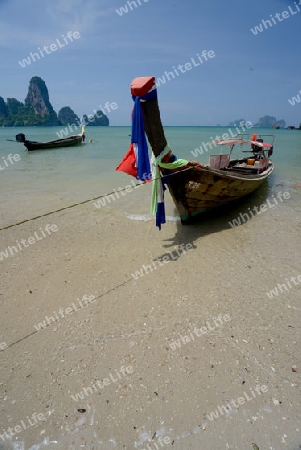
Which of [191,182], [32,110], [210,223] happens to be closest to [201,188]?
[191,182]

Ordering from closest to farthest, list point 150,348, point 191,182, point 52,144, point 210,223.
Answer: point 150,348, point 191,182, point 210,223, point 52,144

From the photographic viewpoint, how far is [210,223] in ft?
25.8

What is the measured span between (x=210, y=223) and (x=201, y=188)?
1.33 meters

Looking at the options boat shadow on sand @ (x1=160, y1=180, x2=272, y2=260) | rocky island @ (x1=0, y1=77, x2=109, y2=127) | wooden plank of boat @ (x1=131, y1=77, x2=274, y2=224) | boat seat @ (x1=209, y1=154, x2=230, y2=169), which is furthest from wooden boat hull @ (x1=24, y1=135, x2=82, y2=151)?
rocky island @ (x1=0, y1=77, x2=109, y2=127)

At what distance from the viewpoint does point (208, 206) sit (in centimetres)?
785

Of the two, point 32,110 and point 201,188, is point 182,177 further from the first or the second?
point 32,110

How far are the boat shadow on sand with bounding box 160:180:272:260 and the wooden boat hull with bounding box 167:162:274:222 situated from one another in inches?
13.0

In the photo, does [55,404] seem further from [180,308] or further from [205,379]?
[180,308]

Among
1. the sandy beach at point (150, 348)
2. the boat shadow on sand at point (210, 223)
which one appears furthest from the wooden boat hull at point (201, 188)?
the sandy beach at point (150, 348)

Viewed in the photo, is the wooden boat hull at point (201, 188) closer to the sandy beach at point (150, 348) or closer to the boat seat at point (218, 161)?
the sandy beach at point (150, 348)

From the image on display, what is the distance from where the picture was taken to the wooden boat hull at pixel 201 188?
6.62m

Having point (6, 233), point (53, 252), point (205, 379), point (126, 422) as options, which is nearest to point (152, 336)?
point (205, 379)

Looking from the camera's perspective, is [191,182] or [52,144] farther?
[52,144]

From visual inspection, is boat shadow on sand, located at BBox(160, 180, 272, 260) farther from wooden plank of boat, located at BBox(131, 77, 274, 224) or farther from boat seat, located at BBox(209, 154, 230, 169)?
boat seat, located at BBox(209, 154, 230, 169)
